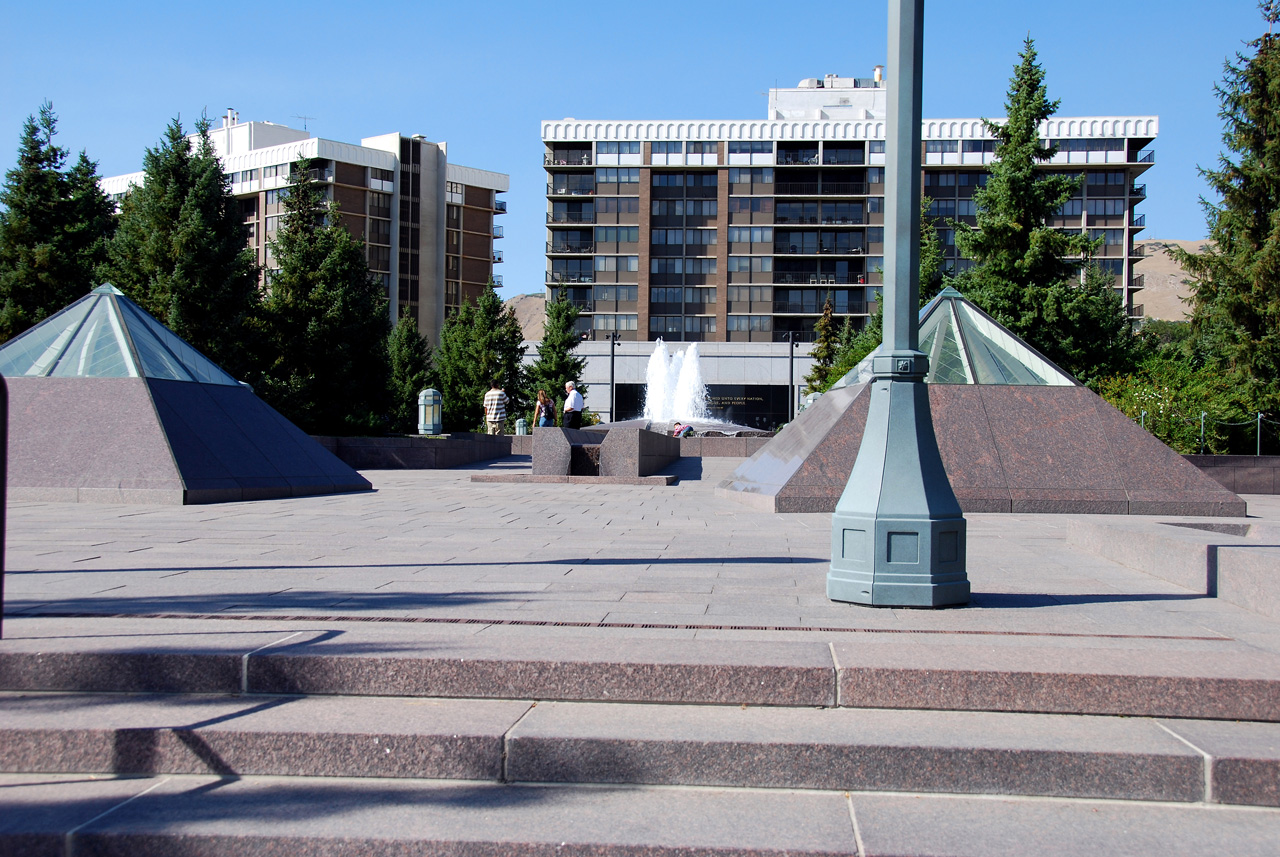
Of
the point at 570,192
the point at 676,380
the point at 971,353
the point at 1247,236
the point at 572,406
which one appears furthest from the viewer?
the point at 570,192

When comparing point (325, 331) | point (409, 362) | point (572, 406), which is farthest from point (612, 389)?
point (572, 406)

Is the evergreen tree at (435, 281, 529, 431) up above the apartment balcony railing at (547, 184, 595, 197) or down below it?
below

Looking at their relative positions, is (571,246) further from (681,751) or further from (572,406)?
(681,751)

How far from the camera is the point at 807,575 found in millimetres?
6570

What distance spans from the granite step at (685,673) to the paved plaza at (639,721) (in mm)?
12

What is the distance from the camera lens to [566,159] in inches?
3142

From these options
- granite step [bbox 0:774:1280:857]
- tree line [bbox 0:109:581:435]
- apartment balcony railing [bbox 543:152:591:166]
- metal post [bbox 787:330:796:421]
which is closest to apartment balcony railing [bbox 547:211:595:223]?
apartment balcony railing [bbox 543:152:591:166]

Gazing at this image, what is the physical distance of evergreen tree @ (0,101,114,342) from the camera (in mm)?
33500

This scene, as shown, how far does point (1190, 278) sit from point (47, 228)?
1616 inches

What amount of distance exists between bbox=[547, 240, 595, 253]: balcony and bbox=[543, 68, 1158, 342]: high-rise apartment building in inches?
52.1

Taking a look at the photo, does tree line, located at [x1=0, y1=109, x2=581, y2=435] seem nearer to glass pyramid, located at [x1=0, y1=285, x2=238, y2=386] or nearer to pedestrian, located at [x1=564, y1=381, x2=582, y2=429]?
pedestrian, located at [x1=564, y1=381, x2=582, y2=429]

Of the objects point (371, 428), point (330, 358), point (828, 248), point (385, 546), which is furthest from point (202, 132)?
point (828, 248)

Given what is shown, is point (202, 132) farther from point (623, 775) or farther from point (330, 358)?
point (623, 775)

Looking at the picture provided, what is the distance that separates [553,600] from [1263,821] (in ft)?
11.3
